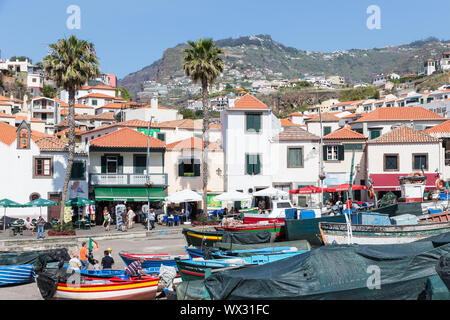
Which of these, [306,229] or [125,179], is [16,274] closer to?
[306,229]

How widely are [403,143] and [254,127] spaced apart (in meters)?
13.7

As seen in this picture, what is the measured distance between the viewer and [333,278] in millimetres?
14945

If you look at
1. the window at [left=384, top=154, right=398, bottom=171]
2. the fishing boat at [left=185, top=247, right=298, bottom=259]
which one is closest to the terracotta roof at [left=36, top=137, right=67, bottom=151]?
the fishing boat at [left=185, top=247, right=298, bottom=259]

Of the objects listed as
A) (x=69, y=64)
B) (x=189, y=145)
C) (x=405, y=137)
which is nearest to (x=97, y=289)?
(x=69, y=64)

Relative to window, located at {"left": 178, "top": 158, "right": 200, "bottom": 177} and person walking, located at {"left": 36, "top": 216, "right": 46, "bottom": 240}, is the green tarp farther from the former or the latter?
window, located at {"left": 178, "top": 158, "right": 200, "bottom": 177}

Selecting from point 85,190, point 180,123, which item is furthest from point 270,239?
point 180,123

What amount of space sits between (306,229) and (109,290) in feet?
49.7

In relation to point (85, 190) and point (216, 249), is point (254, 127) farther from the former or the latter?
point (216, 249)

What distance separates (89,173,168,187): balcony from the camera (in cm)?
4378

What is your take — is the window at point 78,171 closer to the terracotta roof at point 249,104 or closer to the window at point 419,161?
the terracotta roof at point 249,104

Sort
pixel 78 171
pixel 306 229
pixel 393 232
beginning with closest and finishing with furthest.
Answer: pixel 393 232, pixel 306 229, pixel 78 171

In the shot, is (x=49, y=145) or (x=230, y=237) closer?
(x=230, y=237)

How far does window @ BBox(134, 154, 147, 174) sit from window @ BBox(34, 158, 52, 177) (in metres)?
7.03

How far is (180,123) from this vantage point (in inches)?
2554
